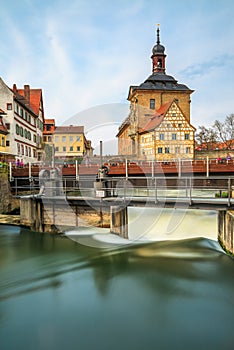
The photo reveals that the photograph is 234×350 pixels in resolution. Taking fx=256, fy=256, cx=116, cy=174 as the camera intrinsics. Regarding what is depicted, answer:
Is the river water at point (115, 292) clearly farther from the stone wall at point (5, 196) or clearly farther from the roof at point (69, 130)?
the roof at point (69, 130)

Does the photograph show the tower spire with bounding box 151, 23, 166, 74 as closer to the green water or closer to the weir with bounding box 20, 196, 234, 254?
the weir with bounding box 20, 196, 234, 254

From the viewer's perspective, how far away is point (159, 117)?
144ft

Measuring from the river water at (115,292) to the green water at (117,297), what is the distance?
3 centimetres

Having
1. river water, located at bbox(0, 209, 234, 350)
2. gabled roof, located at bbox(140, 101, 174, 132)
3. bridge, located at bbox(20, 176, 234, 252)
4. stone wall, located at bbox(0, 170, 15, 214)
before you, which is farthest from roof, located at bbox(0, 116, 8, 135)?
gabled roof, located at bbox(140, 101, 174, 132)

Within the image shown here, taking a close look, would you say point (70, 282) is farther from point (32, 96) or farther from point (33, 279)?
point (32, 96)

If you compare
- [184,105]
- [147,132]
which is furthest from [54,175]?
[184,105]

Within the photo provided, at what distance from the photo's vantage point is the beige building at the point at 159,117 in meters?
41.7

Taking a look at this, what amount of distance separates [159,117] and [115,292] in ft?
127

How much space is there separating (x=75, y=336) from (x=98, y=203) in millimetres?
7554

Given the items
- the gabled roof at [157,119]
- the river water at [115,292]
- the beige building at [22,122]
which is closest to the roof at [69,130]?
the beige building at [22,122]

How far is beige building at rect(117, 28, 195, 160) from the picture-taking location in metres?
41.7

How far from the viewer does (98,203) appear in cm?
1360

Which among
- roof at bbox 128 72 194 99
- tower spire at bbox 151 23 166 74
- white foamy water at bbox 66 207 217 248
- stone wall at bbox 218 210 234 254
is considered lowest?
white foamy water at bbox 66 207 217 248

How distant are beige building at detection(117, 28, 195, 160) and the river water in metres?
29.2
